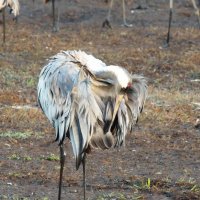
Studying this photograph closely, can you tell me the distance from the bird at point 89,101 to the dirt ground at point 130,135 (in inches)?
30.5

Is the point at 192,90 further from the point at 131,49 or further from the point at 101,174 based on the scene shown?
the point at 101,174

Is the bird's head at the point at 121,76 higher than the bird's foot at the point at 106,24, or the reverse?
the bird's head at the point at 121,76

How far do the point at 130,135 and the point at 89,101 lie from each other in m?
3.15

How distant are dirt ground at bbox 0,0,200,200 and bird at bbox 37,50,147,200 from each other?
2.54ft

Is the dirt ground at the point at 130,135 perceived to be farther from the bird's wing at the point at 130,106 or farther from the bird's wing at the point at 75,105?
the bird's wing at the point at 75,105

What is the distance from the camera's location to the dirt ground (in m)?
6.96

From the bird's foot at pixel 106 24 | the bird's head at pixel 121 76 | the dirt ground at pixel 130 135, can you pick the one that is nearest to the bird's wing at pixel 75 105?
the bird's head at pixel 121 76

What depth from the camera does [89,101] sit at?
232 inches

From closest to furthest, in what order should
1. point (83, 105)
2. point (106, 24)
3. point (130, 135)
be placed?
point (83, 105) < point (130, 135) < point (106, 24)

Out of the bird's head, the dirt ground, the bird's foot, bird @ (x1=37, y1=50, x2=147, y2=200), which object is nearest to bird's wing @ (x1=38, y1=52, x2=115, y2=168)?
bird @ (x1=37, y1=50, x2=147, y2=200)

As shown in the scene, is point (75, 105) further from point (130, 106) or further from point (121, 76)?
point (130, 106)

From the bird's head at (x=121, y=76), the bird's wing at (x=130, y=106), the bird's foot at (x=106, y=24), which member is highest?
the bird's head at (x=121, y=76)

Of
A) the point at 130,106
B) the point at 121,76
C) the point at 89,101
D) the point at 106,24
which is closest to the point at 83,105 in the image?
the point at 89,101

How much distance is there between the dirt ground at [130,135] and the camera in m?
6.96
